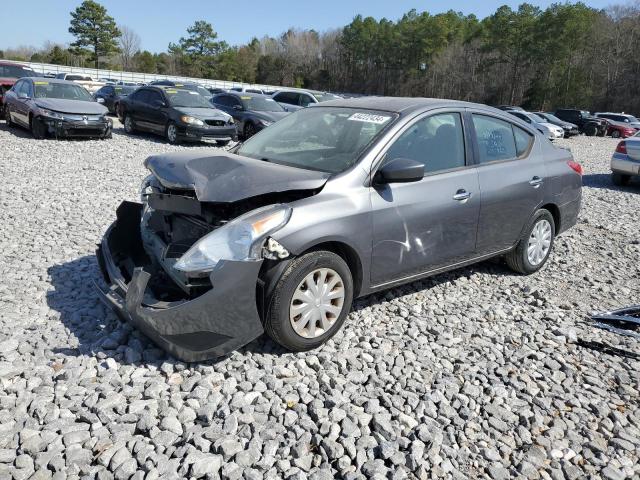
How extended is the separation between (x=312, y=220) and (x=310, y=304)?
56cm

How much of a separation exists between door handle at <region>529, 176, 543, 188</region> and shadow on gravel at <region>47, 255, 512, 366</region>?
1120 millimetres

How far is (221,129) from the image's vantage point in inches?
567

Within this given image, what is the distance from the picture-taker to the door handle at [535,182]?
5.02 meters

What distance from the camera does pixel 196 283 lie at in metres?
3.14

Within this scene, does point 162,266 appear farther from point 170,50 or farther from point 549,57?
point 170,50

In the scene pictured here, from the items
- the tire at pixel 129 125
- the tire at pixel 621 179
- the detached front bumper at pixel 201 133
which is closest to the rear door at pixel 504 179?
the tire at pixel 621 179

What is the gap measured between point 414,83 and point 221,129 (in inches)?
2771

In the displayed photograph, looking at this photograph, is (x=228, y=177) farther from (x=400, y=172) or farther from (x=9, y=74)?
(x=9, y=74)

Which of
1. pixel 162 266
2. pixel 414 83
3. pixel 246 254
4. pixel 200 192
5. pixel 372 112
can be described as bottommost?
pixel 162 266

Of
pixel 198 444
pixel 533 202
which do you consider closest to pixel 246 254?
pixel 198 444

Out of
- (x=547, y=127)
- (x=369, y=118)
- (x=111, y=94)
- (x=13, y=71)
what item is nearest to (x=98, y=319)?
(x=369, y=118)

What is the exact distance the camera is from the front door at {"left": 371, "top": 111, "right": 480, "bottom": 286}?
3814 millimetres

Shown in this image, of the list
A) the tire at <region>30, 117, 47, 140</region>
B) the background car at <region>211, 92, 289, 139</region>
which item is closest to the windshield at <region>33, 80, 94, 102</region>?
the tire at <region>30, 117, 47, 140</region>

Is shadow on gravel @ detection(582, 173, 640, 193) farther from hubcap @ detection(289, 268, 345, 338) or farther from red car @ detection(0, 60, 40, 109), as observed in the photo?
red car @ detection(0, 60, 40, 109)
